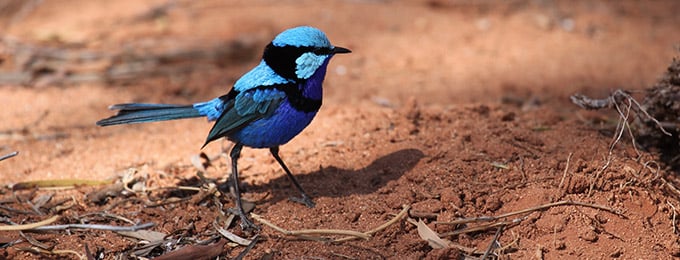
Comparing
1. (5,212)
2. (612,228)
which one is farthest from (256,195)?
(612,228)

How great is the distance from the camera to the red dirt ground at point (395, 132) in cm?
335

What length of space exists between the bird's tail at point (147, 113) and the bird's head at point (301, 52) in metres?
0.55

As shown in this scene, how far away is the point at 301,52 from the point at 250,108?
382 millimetres

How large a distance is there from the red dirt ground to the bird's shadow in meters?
0.01

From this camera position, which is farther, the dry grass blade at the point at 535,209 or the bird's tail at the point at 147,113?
the bird's tail at the point at 147,113

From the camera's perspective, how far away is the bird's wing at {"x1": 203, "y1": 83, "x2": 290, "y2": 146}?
361 centimetres

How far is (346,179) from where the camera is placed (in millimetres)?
3930

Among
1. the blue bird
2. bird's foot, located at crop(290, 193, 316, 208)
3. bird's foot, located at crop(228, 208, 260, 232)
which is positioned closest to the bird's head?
the blue bird

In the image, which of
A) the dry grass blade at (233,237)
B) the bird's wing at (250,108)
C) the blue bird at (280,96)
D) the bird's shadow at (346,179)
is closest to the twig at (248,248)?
the dry grass blade at (233,237)

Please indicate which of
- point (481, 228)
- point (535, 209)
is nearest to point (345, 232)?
point (481, 228)

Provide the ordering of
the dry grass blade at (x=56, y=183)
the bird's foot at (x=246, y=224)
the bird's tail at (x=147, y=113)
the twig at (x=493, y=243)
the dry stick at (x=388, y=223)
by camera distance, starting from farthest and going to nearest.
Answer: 1. the dry grass blade at (x=56, y=183)
2. the bird's tail at (x=147, y=113)
3. the bird's foot at (x=246, y=224)
4. the dry stick at (x=388, y=223)
5. the twig at (x=493, y=243)

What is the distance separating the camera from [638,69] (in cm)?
610

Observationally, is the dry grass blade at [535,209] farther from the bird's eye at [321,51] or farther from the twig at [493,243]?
the bird's eye at [321,51]

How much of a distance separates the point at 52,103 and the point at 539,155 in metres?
3.81
